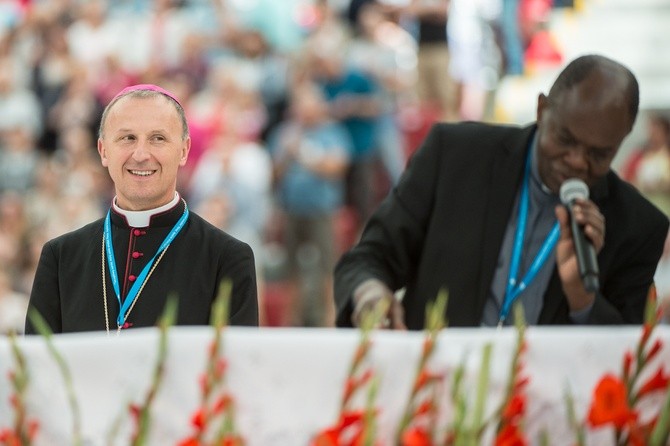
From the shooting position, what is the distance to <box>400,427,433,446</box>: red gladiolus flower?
2203mm

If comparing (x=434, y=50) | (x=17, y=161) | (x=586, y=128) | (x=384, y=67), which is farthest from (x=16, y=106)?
(x=586, y=128)

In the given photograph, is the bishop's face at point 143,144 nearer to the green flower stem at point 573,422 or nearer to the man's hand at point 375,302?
the man's hand at point 375,302

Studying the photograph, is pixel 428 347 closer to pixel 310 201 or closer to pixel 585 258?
pixel 585 258

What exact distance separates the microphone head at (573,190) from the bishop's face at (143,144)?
981 mm

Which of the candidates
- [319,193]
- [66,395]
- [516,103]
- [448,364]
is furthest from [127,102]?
[516,103]

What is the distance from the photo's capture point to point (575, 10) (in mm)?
12266

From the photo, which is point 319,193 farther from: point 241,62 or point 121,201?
point 121,201

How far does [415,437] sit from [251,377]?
33cm

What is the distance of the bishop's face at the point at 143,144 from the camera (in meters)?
3.01

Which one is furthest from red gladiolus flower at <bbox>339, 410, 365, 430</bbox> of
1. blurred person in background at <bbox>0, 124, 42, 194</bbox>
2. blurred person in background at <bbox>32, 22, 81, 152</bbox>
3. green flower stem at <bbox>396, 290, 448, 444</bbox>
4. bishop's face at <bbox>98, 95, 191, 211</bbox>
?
blurred person in background at <bbox>32, 22, 81, 152</bbox>

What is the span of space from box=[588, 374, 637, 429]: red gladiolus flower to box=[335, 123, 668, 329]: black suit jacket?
4.09ft

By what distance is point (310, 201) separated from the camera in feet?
31.4

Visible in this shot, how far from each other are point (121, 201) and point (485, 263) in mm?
1075

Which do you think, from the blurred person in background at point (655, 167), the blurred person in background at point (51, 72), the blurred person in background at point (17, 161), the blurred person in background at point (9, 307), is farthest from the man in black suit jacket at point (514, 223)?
the blurred person in background at point (51, 72)
